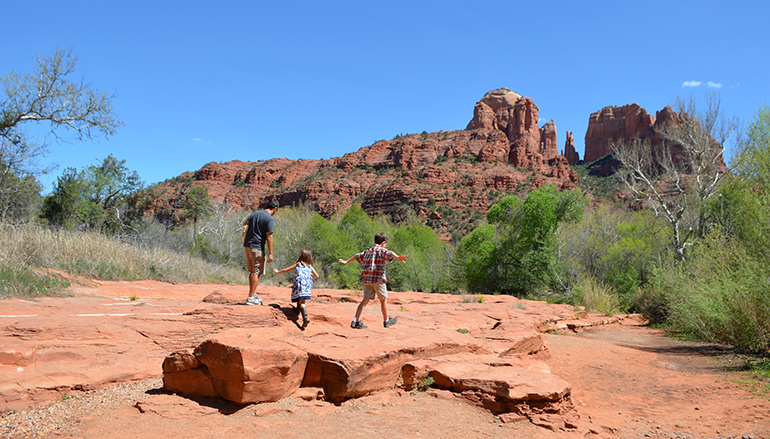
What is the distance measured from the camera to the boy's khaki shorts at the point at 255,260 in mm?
7125

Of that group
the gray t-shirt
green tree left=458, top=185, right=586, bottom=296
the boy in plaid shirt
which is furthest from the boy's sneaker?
green tree left=458, top=185, right=586, bottom=296

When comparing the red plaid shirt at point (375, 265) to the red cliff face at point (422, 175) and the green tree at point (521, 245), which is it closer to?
the green tree at point (521, 245)

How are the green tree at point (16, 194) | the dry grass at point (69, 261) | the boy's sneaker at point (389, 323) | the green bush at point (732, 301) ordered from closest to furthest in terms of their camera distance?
the boy's sneaker at point (389, 323) → the dry grass at point (69, 261) → the green bush at point (732, 301) → the green tree at point (16, 194)

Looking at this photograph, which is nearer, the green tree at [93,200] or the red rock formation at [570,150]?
the green tree at [93,200]

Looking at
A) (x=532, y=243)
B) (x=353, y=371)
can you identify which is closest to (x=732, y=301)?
(x=353, y=371)

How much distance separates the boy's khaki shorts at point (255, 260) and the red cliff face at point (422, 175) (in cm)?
5135

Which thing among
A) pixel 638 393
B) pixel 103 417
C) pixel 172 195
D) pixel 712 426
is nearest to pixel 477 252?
pixel 638 393

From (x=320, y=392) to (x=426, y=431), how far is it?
1.46 m

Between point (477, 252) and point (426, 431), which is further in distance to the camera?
point (477, 252)

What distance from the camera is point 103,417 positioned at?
15.0 feet

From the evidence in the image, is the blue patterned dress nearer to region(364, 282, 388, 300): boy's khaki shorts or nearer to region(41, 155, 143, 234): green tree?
region(364, 282, 388, 300): boy's khaki shorts

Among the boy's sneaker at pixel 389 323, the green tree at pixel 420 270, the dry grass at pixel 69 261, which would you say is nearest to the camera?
the boy's sneaker at pixel 389 323

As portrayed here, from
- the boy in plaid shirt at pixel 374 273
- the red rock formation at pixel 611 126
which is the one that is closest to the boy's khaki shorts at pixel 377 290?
the boy in plaid shirt at pixel 374 273

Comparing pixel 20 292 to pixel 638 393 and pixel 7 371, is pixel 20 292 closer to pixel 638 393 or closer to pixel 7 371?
pixel 7 371
